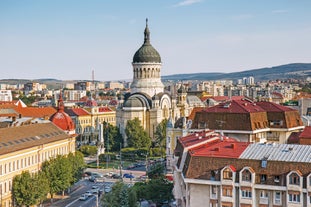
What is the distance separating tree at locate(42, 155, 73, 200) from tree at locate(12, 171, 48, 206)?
4917 millimetres

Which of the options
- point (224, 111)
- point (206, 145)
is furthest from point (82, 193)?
point (206, 145)

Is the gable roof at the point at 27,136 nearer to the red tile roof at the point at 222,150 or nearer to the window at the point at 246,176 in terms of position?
the red tile roof at the point at 222,150

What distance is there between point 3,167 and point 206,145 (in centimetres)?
2376

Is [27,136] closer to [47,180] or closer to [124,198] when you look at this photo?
[47,180]

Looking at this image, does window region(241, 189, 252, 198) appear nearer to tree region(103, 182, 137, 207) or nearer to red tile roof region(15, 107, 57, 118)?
tree region(103, 182, 137, 207)

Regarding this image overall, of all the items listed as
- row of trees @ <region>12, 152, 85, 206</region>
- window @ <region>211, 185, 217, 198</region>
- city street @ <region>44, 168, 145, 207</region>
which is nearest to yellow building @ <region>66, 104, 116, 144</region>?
city street @ <region>44, 168, 145, 207</region>

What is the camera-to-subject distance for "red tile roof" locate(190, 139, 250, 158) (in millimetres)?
43062

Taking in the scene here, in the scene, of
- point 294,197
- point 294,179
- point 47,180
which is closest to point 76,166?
point 47,180

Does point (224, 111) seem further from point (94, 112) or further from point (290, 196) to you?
point (94, 112)

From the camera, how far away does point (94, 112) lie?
143375mm

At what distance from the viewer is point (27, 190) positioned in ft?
196

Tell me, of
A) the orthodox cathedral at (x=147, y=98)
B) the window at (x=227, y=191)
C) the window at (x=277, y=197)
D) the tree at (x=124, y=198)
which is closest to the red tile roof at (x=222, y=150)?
the window at (x=227, y=191)

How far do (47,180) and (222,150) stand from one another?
27.4 m

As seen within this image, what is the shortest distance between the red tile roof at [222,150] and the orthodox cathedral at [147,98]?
2767 inches
